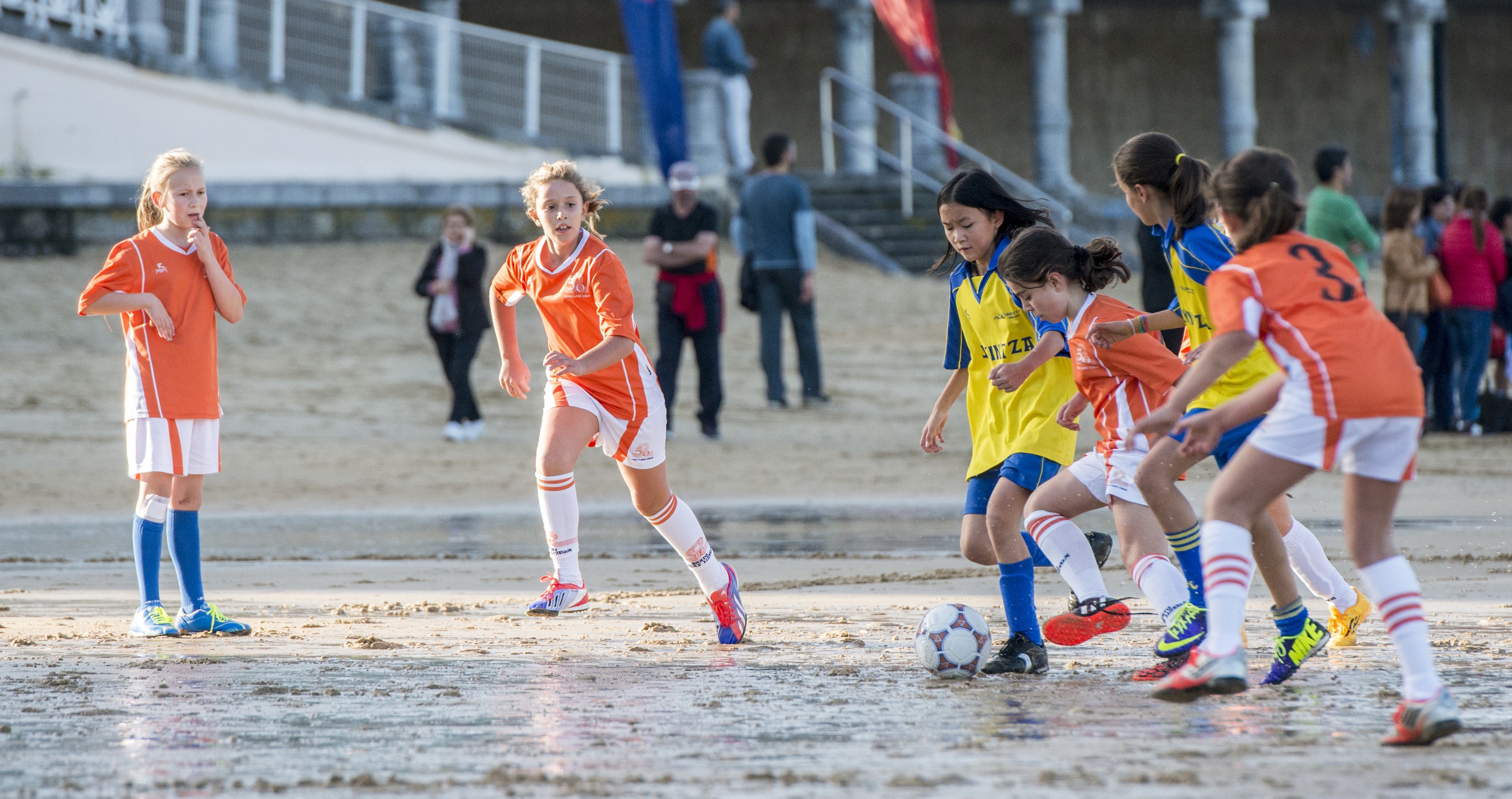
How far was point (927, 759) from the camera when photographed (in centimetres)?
365

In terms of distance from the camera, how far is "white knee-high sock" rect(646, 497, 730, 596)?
18.0 feet

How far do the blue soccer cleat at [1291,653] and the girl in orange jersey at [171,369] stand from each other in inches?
125

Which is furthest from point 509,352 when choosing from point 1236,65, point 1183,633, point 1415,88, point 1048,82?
point 1415,88

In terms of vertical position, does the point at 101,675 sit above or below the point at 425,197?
below

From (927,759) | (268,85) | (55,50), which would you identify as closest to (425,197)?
(268,85)

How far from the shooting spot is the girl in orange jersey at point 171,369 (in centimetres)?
556

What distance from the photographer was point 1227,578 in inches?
157

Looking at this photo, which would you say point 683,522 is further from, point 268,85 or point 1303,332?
point 268,85

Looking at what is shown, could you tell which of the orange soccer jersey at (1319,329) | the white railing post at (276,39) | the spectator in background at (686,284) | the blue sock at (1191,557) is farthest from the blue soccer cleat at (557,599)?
the white railing post at (276,39)

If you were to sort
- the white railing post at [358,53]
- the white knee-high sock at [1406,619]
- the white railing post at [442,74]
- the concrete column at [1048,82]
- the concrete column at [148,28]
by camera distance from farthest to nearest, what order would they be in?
the concrete column at [1048,82]
the white railing post at [442,74]
the white railing post at [358,53]
the concrete column at [148,28]
the white knee-high sock at [1406,619]

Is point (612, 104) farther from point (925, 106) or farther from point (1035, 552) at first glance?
point (1035, 552)

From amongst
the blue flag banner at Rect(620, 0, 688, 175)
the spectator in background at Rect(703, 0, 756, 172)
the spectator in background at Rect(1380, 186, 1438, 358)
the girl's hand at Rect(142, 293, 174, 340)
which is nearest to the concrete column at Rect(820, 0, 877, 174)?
the spectator in background at Rect(703, 0, 756, 172)

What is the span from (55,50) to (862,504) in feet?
38.2

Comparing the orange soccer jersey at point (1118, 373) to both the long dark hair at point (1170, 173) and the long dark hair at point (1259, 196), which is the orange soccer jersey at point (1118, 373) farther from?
the long dark hair at point (1259, 196)
